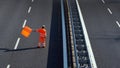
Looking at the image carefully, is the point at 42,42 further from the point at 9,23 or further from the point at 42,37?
the point at 9,23

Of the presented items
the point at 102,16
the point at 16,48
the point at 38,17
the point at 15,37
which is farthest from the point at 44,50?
the point at 102,16

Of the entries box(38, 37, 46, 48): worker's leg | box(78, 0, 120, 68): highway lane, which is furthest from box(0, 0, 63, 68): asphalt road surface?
box(78, 0, 120, 68): highway lane

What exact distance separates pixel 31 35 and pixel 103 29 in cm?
701

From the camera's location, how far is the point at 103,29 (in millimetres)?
28516

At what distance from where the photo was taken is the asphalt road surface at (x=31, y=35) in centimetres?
2083

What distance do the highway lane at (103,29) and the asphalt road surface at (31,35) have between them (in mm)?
2915

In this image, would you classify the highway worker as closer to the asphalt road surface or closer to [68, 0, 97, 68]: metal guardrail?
the asphalt road surface

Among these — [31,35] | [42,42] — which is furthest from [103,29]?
[42,42]

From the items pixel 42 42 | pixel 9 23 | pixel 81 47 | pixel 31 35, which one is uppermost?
pixel 9 23

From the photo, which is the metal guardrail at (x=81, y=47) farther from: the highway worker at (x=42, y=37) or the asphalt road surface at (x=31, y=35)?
the highway worker at (x=42, y=37)

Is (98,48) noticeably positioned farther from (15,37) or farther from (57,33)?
(15,37)

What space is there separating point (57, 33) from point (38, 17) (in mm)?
5458

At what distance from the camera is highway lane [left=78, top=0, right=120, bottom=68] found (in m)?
21.9

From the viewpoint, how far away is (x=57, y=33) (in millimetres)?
26703
